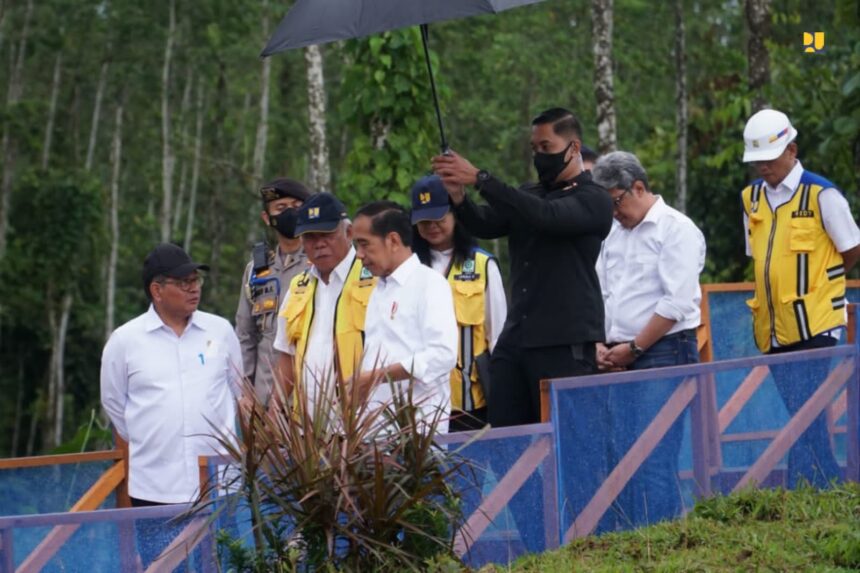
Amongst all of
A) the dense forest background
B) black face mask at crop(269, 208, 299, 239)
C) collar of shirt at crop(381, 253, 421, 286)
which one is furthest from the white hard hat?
the dense forest background

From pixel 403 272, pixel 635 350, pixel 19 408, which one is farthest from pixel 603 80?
pixel 19 408

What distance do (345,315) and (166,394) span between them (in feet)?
3.21

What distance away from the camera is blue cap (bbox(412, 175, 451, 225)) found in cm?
812

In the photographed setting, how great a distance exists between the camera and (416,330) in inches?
279

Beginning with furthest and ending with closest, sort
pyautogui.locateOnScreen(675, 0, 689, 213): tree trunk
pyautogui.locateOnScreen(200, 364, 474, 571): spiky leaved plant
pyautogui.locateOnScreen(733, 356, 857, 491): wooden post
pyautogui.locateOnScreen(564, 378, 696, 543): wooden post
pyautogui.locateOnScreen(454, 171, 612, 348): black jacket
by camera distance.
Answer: pyautogui.locateOnScreen(675, 0, 689, 213): tree trunk
pyautogui.locateOnScreen(733, 356, 857, 491): wooden post
pyautogui.locateOnScreen(454, 171, 612, 348): black jacket
pyautogui.locateOnScreen(564, 378, 696, 543): wooden post
pyautogui.locateOnScreen(200, 364, 474, 571): spiky leaved plant

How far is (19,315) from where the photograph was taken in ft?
148

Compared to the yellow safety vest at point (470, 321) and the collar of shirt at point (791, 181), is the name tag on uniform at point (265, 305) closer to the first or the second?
the yellow safety vest at point (470, 321)

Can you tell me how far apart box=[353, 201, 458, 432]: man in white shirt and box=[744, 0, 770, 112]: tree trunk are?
28.7 feet

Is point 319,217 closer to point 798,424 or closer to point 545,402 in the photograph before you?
point 545,402

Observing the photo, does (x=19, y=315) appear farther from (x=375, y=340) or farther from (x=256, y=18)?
(x=375, y=340)

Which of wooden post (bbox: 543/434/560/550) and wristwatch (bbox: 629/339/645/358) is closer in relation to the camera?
wooden post (bbox: 543/434/560/550)

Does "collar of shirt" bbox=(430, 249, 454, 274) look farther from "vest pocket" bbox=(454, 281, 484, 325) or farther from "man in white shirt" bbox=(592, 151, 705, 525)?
"man in white shirt" bbox=(592, 151, 705, 525)

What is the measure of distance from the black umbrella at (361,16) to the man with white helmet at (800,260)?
6.07 feet

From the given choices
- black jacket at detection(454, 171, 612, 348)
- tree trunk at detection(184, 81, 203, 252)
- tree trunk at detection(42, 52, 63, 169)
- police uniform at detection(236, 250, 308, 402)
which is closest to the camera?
black jacket at detection(454, 171, 612, 348)
